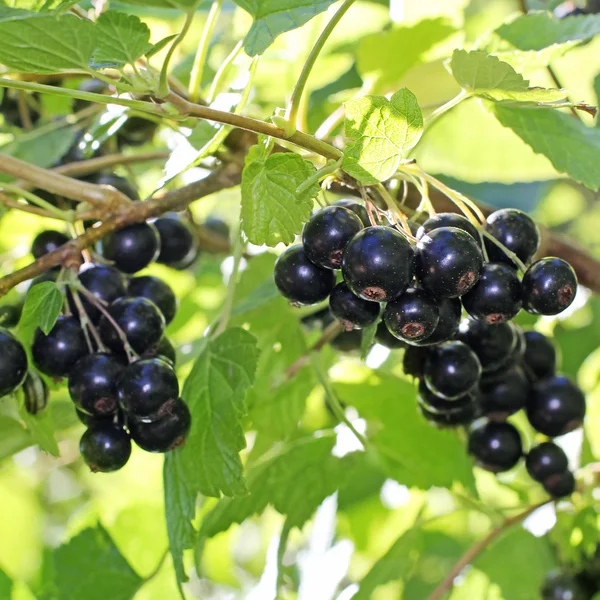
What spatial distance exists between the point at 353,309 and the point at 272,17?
38 centimetres

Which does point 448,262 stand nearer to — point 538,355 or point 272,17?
point 272,17

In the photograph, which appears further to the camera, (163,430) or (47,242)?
(47,242)

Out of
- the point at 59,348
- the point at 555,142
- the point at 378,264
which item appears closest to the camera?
the point at 378,264

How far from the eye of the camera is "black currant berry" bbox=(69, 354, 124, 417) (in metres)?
0.94

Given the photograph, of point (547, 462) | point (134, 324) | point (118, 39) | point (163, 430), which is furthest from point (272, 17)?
point (547, 462)

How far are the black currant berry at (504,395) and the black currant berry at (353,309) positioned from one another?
0.47 meters

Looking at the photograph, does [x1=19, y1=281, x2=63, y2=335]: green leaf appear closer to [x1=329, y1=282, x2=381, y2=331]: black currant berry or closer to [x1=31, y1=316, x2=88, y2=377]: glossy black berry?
[x1=31, y1=316, x2=88, y2=377]: glossy black berry

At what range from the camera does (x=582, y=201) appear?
358cm

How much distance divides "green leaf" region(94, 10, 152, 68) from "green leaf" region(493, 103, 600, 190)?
50 centimetres

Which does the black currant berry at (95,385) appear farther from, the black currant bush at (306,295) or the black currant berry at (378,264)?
the black currant berry at (378,264)

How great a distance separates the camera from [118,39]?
0.88 metres

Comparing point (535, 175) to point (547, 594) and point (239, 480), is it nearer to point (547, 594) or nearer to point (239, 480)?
point (547, 594)

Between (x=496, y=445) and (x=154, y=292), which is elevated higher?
(x=154, y=292)

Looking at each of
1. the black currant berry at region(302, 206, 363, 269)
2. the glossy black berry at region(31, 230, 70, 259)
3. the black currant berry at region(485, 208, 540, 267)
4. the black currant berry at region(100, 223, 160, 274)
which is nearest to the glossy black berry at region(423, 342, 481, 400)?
the black currant berry at region(485, 208, 540, 267)
